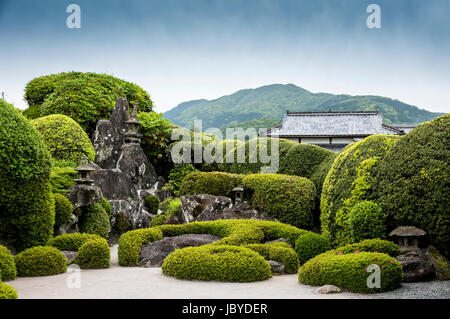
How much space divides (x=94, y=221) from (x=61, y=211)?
1645mm

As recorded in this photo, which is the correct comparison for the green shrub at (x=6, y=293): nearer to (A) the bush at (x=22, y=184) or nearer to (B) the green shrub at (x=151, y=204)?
(A) the bush at (x=22, y=184)

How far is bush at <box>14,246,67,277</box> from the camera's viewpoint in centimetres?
755

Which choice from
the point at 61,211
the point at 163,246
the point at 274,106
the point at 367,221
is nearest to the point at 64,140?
the point at 61,211

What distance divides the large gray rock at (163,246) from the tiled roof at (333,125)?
19238mm

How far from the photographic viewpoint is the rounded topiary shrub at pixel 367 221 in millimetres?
8227

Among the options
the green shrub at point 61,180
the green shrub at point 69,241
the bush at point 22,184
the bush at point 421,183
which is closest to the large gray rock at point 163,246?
the green shrub at point 69,241

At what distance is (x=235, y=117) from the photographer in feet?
240

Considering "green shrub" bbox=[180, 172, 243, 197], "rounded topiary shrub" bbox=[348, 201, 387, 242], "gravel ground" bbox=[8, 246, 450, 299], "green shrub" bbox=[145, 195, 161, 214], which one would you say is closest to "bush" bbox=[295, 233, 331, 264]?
"rounded topiary shrub" bbox=[348, 201, 387, 242]

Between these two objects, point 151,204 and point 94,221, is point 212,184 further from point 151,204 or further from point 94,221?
point 94,221

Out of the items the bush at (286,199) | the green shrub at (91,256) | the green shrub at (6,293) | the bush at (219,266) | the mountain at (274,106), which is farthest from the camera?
the mountain at (274,106)

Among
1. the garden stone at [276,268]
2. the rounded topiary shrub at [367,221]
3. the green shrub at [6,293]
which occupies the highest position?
the rounded topiary shrub at [367,221]

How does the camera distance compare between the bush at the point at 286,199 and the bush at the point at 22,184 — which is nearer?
the bush at the point at 22,184
